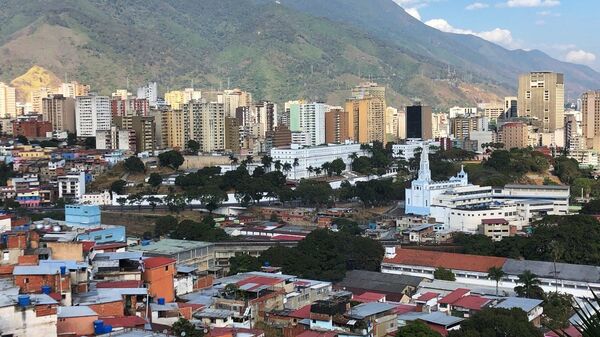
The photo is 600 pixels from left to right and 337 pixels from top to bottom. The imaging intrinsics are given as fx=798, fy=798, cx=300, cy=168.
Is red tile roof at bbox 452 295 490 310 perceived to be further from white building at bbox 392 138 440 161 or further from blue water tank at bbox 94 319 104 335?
white building at bbox 392 138 440 161

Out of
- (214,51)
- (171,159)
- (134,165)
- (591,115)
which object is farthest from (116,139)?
(214,51)

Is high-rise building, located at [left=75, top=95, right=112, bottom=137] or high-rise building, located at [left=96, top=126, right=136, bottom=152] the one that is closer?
high-rise building, located at [left=96, top=126, right=136, bottom=152]

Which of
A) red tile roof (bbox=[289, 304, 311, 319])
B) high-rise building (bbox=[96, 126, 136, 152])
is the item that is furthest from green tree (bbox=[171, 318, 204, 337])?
high-rise building (bbox=[96, 126, 136, 152])

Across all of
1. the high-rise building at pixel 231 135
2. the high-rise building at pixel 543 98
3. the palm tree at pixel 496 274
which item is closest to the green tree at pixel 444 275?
the palm tree at pixel 496 274

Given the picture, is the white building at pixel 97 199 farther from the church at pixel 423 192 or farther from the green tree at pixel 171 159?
the church at pixel 423 192

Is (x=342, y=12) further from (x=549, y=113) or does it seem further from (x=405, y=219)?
(x=405, y=219)

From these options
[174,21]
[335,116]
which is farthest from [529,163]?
[174,21]
